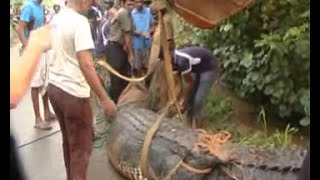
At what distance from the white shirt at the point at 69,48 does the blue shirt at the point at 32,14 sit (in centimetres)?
4

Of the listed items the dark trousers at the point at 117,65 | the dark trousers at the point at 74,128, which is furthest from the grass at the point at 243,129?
the dark trousers at the point at 74,128

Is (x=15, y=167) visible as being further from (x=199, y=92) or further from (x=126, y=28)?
(x=199, y=92)

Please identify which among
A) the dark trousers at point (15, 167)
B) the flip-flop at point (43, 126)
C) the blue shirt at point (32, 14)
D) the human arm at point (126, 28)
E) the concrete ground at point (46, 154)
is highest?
the dark trousers at point (15, 167)

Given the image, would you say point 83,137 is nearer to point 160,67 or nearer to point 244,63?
point 160,67

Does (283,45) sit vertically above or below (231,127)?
above

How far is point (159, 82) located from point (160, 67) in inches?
2.4

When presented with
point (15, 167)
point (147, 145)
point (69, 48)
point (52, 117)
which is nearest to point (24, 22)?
point (69, 48)

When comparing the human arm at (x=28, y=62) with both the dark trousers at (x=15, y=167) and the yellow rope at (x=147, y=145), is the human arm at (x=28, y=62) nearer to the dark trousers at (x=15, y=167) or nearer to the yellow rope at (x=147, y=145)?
the yellow rope at (x=147, y=145)

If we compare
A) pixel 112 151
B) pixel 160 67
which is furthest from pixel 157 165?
pixel 160 67

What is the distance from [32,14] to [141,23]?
0.31 m

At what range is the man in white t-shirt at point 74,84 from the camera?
163 cm

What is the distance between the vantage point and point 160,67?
175 cm

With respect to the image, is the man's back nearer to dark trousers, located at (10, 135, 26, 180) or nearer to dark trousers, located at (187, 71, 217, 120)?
dark trousers, located at (187, 71, 217, 120)

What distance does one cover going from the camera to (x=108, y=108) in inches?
69.9
